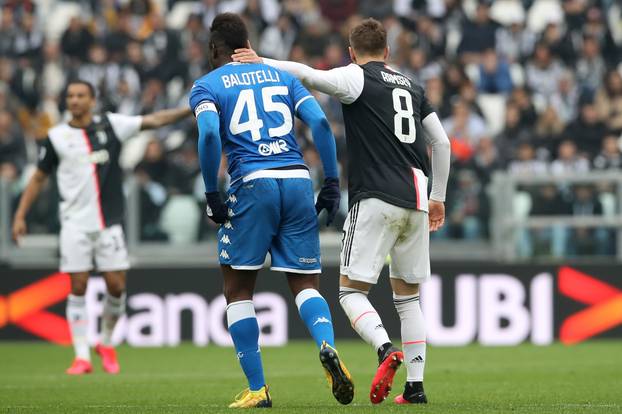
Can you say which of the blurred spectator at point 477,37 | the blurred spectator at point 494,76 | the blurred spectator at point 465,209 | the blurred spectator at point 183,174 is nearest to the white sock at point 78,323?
the blurred spectator at point 183,174

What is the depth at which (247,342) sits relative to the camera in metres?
8.02

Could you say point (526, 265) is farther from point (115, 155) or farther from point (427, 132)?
point (427, 132)

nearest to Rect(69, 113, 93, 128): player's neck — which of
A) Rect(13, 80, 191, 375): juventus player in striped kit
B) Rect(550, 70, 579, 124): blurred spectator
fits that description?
Rect(13, 80, 191, 375): juventus player in striped kit

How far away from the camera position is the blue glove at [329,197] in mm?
7945

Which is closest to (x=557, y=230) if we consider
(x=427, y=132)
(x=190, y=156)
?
(x=190, y=156)

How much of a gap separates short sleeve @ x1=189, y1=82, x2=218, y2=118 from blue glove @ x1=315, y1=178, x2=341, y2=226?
2.64 feet

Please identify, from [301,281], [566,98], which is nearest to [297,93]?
[301,281]

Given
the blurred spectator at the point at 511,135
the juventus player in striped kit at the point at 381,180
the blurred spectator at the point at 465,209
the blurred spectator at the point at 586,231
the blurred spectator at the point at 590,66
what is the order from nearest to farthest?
1. the juventus player in striped kit at the point at 381,180
2. the blurred spectator at the point at 586,231
3. the blurred spectator at the point at 465,209
4. the blurred spectator at the point at 511,135
5. the blurred spectator at the point at 590,66

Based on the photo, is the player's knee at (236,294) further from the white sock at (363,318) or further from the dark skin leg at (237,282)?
the white sock at (363,318)

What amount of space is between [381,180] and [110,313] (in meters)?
4.72

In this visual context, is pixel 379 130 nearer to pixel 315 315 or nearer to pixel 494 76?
pixel 315 315

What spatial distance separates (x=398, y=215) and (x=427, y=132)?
0.65 metres

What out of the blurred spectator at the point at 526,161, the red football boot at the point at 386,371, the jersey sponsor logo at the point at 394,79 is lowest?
the red football boot at the point at 386,371

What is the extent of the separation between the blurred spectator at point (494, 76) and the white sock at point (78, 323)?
9749 millimetres
